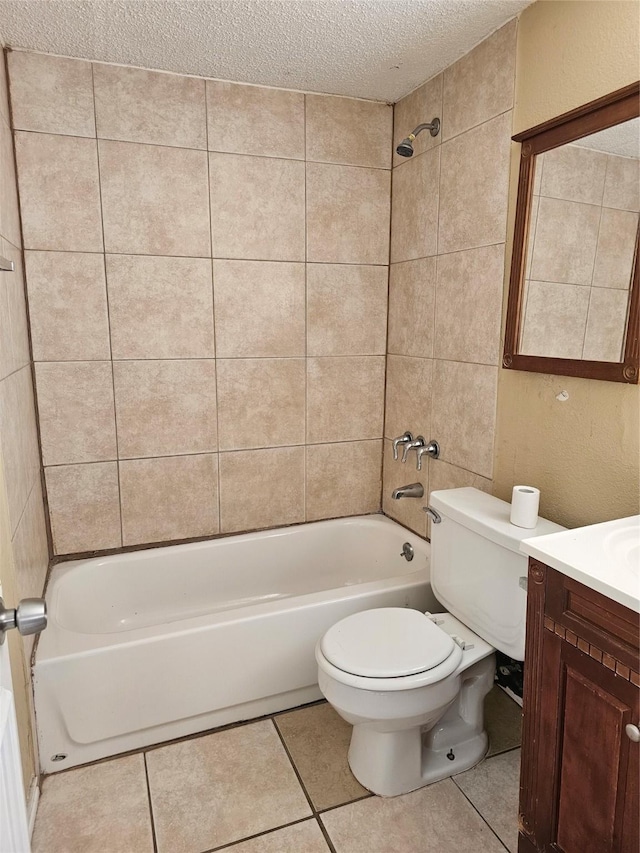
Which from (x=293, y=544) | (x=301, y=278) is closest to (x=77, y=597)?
(x=293, y=544)

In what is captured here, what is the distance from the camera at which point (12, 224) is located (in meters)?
1.94

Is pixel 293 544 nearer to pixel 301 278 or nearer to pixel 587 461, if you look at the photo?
pixel 301 278

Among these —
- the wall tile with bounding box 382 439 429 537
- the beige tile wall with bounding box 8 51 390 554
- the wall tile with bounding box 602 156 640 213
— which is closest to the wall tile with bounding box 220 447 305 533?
the beige tile wall with bounding box 8 51 390 554

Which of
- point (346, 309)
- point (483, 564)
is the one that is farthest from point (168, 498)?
point (483, 564)

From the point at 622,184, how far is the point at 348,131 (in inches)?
54.0

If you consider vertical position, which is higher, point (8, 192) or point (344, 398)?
point (8, 192)

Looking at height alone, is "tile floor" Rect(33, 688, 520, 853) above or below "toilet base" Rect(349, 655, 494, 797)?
below

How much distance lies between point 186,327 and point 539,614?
172 centimetres

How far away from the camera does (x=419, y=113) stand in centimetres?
232

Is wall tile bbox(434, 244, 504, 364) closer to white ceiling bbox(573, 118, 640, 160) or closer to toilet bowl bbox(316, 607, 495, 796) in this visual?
white ceiling bbox(573, 118, 640, 160)

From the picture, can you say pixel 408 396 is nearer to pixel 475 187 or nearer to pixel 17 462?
pixel 475 187

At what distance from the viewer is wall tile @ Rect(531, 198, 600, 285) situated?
1547mm

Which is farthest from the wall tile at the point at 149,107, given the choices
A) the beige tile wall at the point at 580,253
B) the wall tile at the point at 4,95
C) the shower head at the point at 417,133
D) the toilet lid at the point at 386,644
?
the toilet lid at the point at 386,644

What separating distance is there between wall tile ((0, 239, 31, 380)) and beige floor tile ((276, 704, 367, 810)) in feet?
4.85
